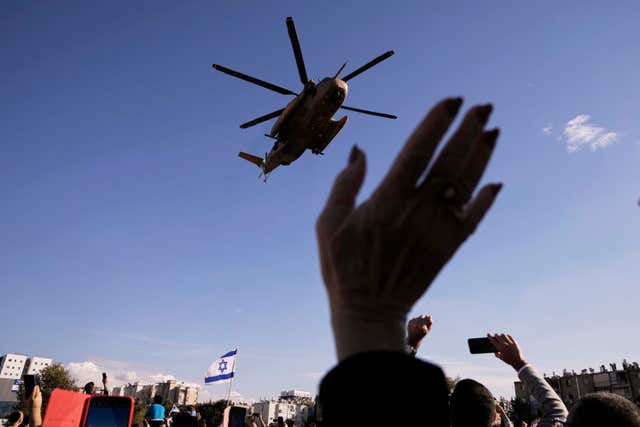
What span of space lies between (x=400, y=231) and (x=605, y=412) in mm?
1993

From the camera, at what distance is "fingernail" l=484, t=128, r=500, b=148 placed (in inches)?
46.5

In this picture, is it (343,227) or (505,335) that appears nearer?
(343,227)

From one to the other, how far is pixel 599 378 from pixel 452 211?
7659 centimetres

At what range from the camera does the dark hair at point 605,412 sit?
212 cm

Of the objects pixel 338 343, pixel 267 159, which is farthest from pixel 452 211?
pixel 267 159

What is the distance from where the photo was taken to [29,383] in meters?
4.47

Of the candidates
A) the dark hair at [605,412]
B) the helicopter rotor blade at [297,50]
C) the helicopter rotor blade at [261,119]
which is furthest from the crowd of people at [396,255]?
the helicopter rotor blade at [261,119]

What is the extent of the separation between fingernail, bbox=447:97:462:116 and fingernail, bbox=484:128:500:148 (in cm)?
13

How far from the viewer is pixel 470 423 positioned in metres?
2.87

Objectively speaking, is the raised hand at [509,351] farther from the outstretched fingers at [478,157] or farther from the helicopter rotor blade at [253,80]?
the helicopter rotor blade at [253,80]

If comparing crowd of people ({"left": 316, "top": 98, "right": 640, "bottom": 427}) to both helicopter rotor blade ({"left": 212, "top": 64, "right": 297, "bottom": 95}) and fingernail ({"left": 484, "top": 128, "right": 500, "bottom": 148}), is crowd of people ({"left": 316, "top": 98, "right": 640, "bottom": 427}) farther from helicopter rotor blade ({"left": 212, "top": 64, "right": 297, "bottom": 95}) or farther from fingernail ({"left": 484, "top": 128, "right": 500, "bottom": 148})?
helicopter rotor blade ({"left": 212, "top": 64, "right": 297, "bottom": 95})

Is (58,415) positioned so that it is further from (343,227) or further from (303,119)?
(303,119)

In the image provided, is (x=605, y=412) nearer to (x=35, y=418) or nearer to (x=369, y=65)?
(x=35, y=418)

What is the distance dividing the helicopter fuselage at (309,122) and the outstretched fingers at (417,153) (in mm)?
15528
